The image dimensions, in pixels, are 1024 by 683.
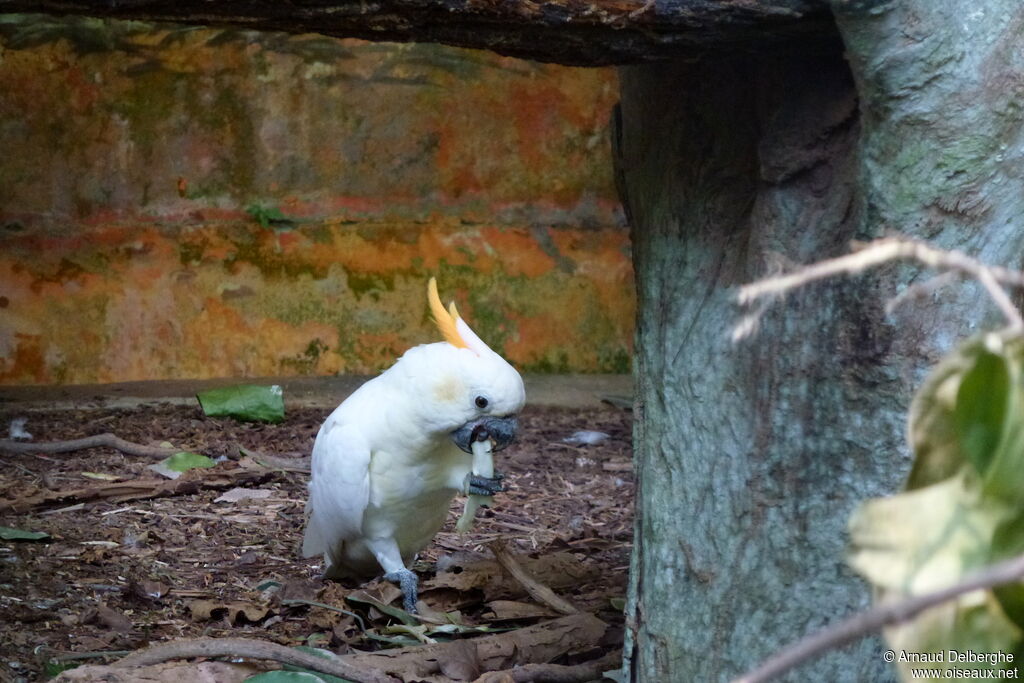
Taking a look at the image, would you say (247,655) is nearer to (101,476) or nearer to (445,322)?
(445,322)

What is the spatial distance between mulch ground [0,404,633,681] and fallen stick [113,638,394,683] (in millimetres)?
275

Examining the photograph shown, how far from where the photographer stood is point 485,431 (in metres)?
2.88

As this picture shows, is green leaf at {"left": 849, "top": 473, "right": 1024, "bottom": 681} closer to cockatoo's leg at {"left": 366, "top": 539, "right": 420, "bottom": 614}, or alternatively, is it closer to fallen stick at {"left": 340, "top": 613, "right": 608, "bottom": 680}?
fallen stick at {"left": 340, "top": 613, "right": 608, "bottom": 680}

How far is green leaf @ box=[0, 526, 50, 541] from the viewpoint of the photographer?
3217 mm

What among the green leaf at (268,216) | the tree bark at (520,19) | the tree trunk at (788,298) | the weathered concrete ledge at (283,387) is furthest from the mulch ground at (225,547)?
the tree bark at (520,19)

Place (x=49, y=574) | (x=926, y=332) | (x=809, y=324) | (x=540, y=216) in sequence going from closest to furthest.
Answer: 1. (x=926, y=332)
2. (x=809, y=324)
3. (x=49, y=574)
4. (x=540, y=216)

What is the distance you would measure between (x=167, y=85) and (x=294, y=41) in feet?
1.89

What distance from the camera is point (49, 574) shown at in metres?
3.01

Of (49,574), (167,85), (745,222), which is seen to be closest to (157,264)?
(167,85)

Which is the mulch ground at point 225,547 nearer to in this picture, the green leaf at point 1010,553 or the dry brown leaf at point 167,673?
the dry brown leaf at point 167,673

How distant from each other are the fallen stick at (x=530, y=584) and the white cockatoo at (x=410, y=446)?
172mm

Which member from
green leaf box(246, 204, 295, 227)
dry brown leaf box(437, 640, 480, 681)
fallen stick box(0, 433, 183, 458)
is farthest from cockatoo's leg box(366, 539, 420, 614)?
green leaf box(246, 204, 295, 227)

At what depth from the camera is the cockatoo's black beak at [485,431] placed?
2875 millimetres

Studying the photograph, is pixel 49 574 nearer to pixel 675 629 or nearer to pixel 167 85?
pixel 675 629
